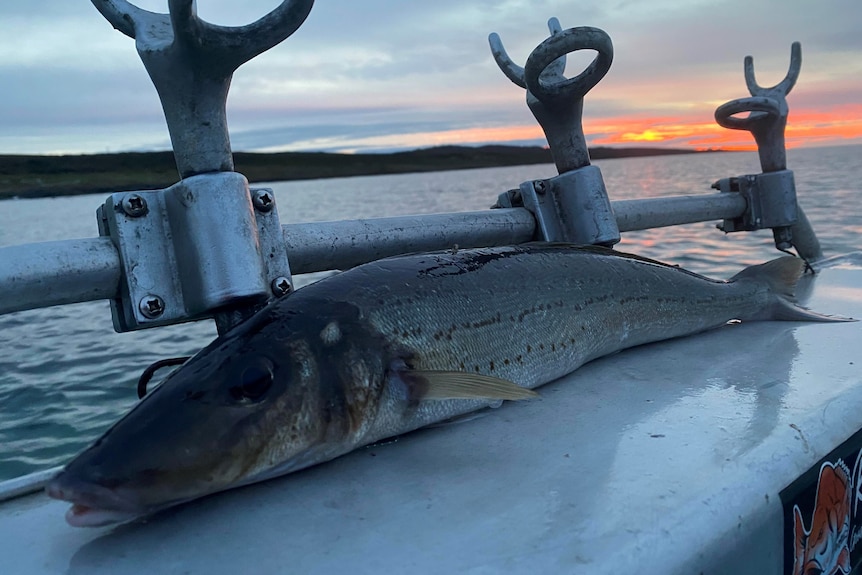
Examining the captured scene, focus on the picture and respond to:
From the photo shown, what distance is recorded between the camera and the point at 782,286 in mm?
3176

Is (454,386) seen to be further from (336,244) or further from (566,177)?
(566,177)

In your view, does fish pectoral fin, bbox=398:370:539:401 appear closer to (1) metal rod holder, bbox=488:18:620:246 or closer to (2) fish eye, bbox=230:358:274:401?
(2) fish eye, bbox=230:358:274:401

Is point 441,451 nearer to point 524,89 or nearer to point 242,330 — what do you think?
point 242,330

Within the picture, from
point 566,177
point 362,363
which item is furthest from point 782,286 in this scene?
point 362,363

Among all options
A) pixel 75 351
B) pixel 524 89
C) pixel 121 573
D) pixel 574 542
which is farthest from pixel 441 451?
pixel 75 351

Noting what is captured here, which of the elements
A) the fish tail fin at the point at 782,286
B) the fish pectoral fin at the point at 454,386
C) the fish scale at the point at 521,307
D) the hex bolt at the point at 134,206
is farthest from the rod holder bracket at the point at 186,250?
the fish tail fin at the point at 782,286

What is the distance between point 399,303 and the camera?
198 cm

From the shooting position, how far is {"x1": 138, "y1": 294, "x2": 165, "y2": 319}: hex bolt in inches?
78.5

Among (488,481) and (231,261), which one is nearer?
(488,481)

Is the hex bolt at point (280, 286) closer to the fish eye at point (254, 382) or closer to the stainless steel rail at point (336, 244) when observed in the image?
the stainless steel rail at point (336, 244)

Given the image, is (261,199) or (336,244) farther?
(336,244)

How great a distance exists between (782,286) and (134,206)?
2789mm

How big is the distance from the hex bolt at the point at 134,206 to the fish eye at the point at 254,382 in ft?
2.31

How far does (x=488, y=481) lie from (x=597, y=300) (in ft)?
A: 3.72
